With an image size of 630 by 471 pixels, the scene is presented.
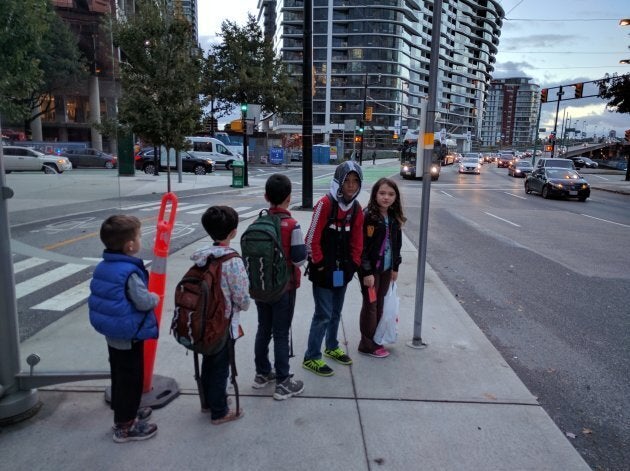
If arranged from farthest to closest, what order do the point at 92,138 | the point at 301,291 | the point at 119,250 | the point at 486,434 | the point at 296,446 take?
the point at 92,138
the point at 301,291
the point at 486,434
the point at 296,446
the point at 119,250

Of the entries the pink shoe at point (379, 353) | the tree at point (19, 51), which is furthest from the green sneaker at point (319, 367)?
the tree at point (19, 51)

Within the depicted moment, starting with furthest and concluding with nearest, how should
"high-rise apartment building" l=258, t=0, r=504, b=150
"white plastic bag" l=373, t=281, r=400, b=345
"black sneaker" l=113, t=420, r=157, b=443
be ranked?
"high-rise apartment building" l=258, t=0, r=504, b=150 < "white plastic bag" l=373, t=281, r=400, b=345 < "black sneaker" l=113, t=420, r=157, b=443

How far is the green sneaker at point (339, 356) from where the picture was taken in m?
4.11

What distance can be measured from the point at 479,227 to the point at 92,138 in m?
9.55

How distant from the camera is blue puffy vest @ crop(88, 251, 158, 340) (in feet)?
8.77

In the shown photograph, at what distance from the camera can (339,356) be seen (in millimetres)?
4145

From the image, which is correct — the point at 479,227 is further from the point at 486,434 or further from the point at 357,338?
the point at 486,434

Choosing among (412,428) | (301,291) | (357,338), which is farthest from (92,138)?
(412,428)

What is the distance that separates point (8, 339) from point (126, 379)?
36.6 inches

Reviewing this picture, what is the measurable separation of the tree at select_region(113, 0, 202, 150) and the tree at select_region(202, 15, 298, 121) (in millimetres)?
20044

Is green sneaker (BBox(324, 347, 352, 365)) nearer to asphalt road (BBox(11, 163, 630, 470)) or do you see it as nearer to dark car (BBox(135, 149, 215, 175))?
asphalt road (BBox(11, 163, 630, 470))

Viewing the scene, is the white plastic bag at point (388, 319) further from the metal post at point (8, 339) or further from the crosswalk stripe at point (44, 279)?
the crosswalk stripe at point (44, 279)

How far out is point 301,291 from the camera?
6.27 metres

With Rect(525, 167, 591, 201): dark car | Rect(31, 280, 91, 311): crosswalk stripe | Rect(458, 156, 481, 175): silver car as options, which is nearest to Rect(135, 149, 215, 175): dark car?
Rect(525, 167, 591, 201): dark car
